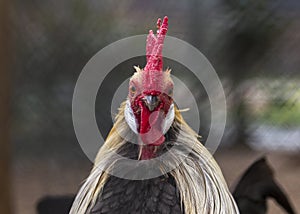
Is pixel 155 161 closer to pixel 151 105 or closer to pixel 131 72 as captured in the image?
pixel 151 105

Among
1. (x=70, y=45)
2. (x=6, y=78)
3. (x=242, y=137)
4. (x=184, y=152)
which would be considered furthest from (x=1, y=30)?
(x=242, y=137)

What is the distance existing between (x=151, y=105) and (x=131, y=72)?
1012 millimetres

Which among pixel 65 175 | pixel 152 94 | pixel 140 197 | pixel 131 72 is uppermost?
pixel 131 72

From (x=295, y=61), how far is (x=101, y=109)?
0.90m

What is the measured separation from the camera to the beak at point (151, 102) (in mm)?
1113

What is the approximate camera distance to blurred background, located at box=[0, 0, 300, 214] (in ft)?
7.08

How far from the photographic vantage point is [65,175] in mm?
2438

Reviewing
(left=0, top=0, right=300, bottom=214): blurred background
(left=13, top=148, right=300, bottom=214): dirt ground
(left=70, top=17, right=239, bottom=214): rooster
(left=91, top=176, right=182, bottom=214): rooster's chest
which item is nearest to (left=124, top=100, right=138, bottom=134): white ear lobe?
(left=70, top=17, right=239, bottom=214): rooster

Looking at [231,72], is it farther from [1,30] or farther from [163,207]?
[163,207]

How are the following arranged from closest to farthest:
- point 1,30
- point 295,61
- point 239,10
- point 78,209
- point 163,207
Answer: point 163,207 → point 78,209 → point 1,30 → point 239,10 → point 295,61

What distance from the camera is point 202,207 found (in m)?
1.16

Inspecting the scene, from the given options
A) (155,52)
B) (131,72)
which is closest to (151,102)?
(155,52)

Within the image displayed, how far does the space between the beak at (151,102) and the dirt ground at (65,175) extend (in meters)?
1.24

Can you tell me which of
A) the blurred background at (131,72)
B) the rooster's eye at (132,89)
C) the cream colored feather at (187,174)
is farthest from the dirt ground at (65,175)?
the rooster's eye at (132,89)
